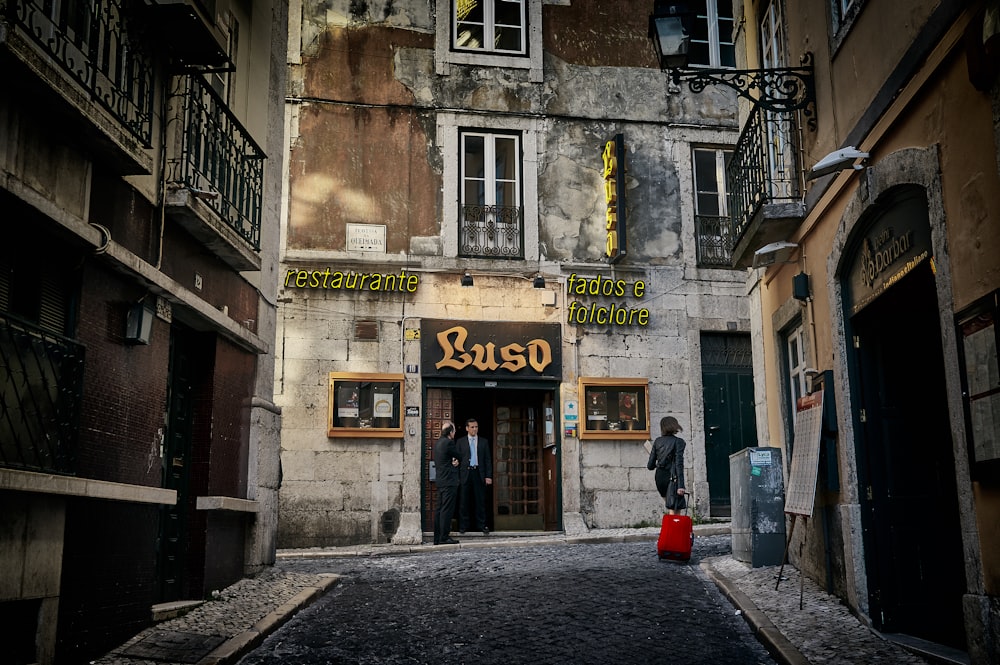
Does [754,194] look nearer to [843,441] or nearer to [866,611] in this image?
[843,441]

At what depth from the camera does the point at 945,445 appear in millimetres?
7812

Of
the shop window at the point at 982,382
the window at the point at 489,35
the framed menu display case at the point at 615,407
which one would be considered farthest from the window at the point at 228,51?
the framed menu display case at the point at 615,407

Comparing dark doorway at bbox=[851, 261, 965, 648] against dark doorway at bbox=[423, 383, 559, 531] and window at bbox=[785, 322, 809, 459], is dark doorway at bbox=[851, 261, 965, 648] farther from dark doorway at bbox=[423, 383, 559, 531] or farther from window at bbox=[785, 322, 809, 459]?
dark doorway at bbox=[423, 383, 559, 531]

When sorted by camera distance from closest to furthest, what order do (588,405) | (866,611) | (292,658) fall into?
(292,658)
(866,611)
(588,405)

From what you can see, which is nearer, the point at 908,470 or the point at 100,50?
the point at 100,50

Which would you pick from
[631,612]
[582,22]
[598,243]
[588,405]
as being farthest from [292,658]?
[582,22]

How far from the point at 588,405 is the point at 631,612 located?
8466 millimetres

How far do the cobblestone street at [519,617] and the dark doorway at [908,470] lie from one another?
121 cm

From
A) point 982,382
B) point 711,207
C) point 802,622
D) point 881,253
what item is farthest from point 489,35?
point 982,382

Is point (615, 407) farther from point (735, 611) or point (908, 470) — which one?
point (908, 470)

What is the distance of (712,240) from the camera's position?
17438 mm

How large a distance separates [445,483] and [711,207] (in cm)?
696

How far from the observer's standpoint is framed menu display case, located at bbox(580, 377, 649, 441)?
16438mm

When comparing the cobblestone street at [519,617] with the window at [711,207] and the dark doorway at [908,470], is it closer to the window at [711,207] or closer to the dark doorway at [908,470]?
the dark doorway at [908,470]
